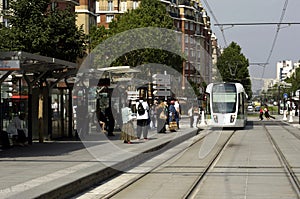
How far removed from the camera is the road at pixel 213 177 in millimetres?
11703

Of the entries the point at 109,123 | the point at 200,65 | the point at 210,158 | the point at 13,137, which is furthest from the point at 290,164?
the point at 200,65

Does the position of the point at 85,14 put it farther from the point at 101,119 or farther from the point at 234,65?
the point at 101,119

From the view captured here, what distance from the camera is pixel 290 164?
1755 centimetres

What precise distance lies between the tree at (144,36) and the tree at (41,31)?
14882mm

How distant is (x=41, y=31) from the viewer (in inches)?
1121

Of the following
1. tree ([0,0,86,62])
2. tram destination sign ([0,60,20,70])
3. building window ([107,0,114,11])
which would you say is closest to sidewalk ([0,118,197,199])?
tram destination sign ([0,60,20,70])

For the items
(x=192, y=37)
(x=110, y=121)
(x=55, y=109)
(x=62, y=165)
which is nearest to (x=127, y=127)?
(x=55, y=109)

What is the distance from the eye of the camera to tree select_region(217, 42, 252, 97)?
10325cm

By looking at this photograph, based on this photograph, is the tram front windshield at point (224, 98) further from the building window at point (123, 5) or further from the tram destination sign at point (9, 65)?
the building window at point (123, 5)

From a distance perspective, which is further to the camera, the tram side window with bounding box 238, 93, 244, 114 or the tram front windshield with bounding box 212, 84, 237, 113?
the tram side window with bounding box 238, 93, 244, 114

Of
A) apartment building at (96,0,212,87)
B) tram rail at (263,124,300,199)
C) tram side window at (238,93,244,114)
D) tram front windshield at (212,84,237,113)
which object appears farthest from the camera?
apartment building at (96,0,212,87)

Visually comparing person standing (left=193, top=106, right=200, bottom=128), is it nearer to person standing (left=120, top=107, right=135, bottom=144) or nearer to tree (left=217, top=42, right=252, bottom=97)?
person standing (left=120, top=107, right=135, bottom=144)

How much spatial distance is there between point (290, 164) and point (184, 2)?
351 ft

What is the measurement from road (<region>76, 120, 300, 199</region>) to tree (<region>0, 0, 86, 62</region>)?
9767mm
